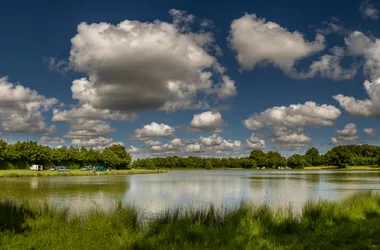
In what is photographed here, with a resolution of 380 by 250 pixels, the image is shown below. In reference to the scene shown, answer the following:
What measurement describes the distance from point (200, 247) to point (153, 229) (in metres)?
2.34

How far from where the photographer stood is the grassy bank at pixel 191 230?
9.05m

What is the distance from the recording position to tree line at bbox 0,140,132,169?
70.2m

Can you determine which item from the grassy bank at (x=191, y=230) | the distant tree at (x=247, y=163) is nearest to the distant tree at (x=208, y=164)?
the distant tree at (x=247, y=163)

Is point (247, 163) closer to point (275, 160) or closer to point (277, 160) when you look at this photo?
point (275, 160)

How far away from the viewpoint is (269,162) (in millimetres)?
182750

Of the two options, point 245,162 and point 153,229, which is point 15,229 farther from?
point 245,162

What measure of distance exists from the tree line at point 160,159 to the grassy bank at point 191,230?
63.5 m

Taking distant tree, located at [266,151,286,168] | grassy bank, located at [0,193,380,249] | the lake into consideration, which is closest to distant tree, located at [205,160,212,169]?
distant tree, located at [266,151,286,168]

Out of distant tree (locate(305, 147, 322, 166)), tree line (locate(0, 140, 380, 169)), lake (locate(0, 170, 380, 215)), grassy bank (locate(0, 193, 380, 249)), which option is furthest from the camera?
distant tree (locate(305, 147, 322, 166))

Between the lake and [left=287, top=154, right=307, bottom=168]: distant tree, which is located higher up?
the lake

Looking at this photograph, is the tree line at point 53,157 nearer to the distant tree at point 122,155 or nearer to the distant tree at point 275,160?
the distant tree at point 122,155

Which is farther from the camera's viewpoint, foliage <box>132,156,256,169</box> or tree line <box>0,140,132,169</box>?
foliage <box>132,156,256,169</box>

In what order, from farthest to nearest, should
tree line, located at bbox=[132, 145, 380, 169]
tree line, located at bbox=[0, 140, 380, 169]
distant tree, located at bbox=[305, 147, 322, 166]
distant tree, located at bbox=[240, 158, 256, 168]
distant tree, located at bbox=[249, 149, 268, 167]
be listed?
distant tree, located at bbox=[249, 149, 268, 167]
distant tree, located at bbox=[240, 158, 256, 168]
distant tree, located at bbox=[305, 147, 322, 166]
tree line, located at bbox=[132, 145, 380, 169]
tree line, located at bbox=[0, 140, 380, 169]

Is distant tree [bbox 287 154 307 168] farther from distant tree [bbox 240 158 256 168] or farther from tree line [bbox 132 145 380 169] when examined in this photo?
distant tree [bbox 240 158 256 168]
